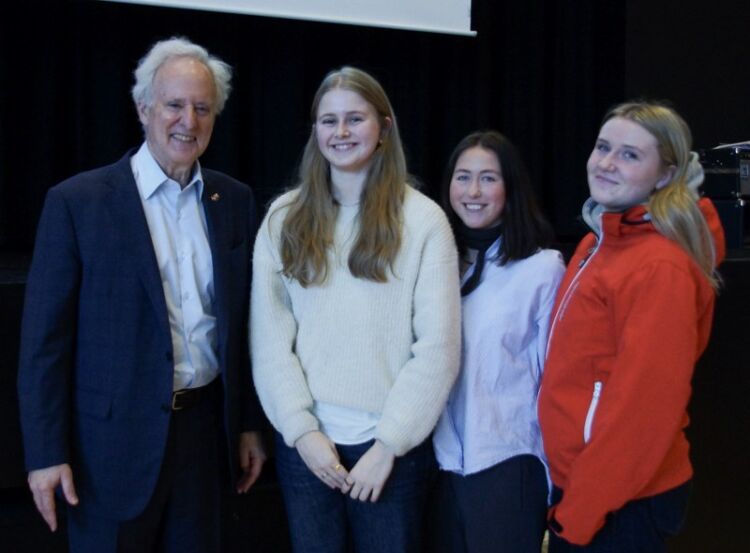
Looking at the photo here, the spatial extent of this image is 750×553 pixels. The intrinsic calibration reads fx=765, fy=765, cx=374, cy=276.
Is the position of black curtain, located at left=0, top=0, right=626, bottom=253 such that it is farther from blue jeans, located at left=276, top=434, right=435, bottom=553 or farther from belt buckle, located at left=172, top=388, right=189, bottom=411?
blue jeans, located at left=276, top=434, right=435, bottom=553

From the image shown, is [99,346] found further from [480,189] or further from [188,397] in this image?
[480,189]

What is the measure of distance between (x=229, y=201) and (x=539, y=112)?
288 cm

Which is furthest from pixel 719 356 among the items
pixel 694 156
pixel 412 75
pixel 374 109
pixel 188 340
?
pixel 412 75

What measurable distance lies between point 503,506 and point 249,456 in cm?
62

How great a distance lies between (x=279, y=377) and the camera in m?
1.55

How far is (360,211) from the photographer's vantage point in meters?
1.58

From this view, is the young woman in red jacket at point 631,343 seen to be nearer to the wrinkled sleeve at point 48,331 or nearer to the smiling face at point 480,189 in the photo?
the smiling face at point 480,189

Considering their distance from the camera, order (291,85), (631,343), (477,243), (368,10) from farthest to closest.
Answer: (291,85), (368,10), (477,243), (631,343)

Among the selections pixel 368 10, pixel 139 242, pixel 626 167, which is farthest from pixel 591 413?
pixel 368 10

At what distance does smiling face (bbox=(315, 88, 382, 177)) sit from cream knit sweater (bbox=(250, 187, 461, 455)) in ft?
0.45

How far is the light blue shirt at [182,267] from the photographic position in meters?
1.61

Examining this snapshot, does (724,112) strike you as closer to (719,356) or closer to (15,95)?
(719,356)

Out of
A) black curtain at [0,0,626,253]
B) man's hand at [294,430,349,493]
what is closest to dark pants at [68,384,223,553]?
man's hand at [294,430,349,493]

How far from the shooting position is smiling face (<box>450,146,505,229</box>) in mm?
1670
